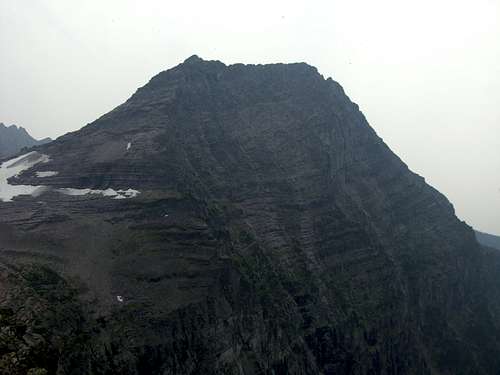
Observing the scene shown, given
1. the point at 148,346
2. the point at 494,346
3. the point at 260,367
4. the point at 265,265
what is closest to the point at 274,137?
the point at 265,265

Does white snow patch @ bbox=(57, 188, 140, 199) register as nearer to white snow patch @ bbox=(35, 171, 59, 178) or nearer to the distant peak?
white snow patch @ bbox=(35, 171, 59, 178)

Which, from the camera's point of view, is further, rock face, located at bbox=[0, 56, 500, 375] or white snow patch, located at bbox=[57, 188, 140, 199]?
white snow patch, located at bbox=[57, 188, 140, 199]

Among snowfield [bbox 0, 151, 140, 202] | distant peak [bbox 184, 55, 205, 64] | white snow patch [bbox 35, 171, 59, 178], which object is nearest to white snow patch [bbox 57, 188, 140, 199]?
snowfield [bbox 0, 151, 140, 202]

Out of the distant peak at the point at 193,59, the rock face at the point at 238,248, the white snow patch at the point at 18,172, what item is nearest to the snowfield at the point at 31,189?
the white snow patch at the point at 18,172

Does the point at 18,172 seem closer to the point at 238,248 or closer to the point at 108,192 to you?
the point at 108,192

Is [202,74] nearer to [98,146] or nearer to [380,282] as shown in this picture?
[98,146]

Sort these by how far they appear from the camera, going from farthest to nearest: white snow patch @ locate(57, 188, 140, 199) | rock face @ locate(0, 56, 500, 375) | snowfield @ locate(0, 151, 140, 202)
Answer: snowfield @ locate(0, 151, 140, 202), white snow patch @ locate(57, 188, 140, 199), rock face @ locate(0, 56, 500, 375)

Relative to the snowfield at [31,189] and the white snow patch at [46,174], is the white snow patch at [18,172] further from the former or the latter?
the white snow patch at [46,174]
